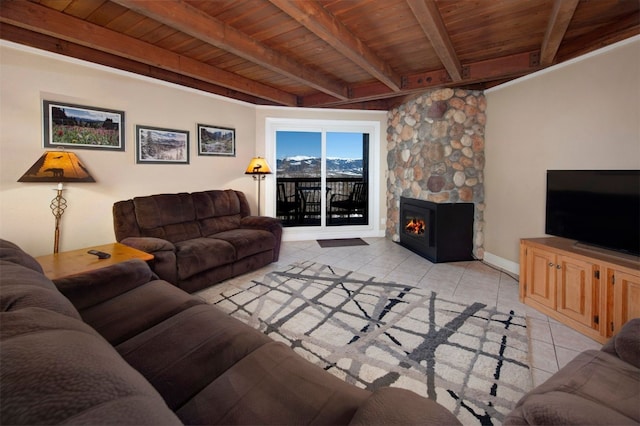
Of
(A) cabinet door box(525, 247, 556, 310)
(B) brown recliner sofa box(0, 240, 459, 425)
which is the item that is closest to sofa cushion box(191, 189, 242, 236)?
(B) brown recliner sofa box(0, 240, 459, 425)

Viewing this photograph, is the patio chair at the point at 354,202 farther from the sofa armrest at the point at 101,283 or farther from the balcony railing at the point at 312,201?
the sofa armrest at the point at 101,283

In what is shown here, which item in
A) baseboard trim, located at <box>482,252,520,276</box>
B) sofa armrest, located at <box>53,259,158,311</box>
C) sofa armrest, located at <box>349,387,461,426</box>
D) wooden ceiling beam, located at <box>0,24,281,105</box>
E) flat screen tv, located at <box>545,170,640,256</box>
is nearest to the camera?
sofa armrest, located at <box>349,387,461,426</box>

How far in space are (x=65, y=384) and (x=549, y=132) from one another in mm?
4315

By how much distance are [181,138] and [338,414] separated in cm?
428

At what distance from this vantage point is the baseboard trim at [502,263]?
3.85 meters

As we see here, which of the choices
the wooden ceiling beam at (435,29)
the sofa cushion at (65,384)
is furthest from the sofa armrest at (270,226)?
the sofa cushion at (65,384)

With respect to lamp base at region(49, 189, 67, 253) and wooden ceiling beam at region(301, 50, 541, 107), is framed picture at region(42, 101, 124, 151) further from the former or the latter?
wooden ceiling beam at region(301, 50, 541, 107)

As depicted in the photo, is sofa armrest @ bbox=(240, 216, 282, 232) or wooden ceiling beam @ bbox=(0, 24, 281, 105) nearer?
wooden ceiling beam @ bbox=(0, 24, 281, 105)

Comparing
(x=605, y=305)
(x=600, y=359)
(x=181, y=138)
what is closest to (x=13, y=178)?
(x=181, y=138)

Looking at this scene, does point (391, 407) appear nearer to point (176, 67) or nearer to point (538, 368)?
point (538, 368)

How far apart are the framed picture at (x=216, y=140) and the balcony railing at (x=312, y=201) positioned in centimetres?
123

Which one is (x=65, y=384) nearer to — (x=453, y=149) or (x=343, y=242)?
(x=453, y=149)

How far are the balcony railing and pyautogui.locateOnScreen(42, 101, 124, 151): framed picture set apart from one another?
2836 mm

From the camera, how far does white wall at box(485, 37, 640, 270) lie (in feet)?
8.79
